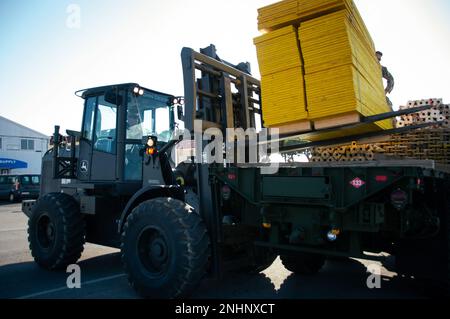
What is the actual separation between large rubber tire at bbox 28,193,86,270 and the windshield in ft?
5.04

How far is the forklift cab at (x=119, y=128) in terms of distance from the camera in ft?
17.9

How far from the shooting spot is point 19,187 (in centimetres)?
2075

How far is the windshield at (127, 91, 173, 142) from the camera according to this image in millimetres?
5492

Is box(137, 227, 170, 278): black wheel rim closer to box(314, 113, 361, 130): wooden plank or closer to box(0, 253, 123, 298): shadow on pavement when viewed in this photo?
box(0, 253, 123, 298): shadow on pavement

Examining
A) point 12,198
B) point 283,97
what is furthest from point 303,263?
point 12,198

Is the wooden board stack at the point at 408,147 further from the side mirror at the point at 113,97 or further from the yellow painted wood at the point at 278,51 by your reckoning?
the side mirror at the point at 113,97

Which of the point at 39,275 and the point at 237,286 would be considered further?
the point at 39,275

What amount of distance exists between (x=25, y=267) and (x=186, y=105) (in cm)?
401

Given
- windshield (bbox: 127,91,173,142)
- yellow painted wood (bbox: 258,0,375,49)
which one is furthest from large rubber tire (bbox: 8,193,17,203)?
yellow painted wood (bbox: 258,0,375,49)

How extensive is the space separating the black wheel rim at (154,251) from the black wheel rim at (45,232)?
231cm

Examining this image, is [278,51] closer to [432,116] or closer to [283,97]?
[283,97]

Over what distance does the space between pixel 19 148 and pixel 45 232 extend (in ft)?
106
